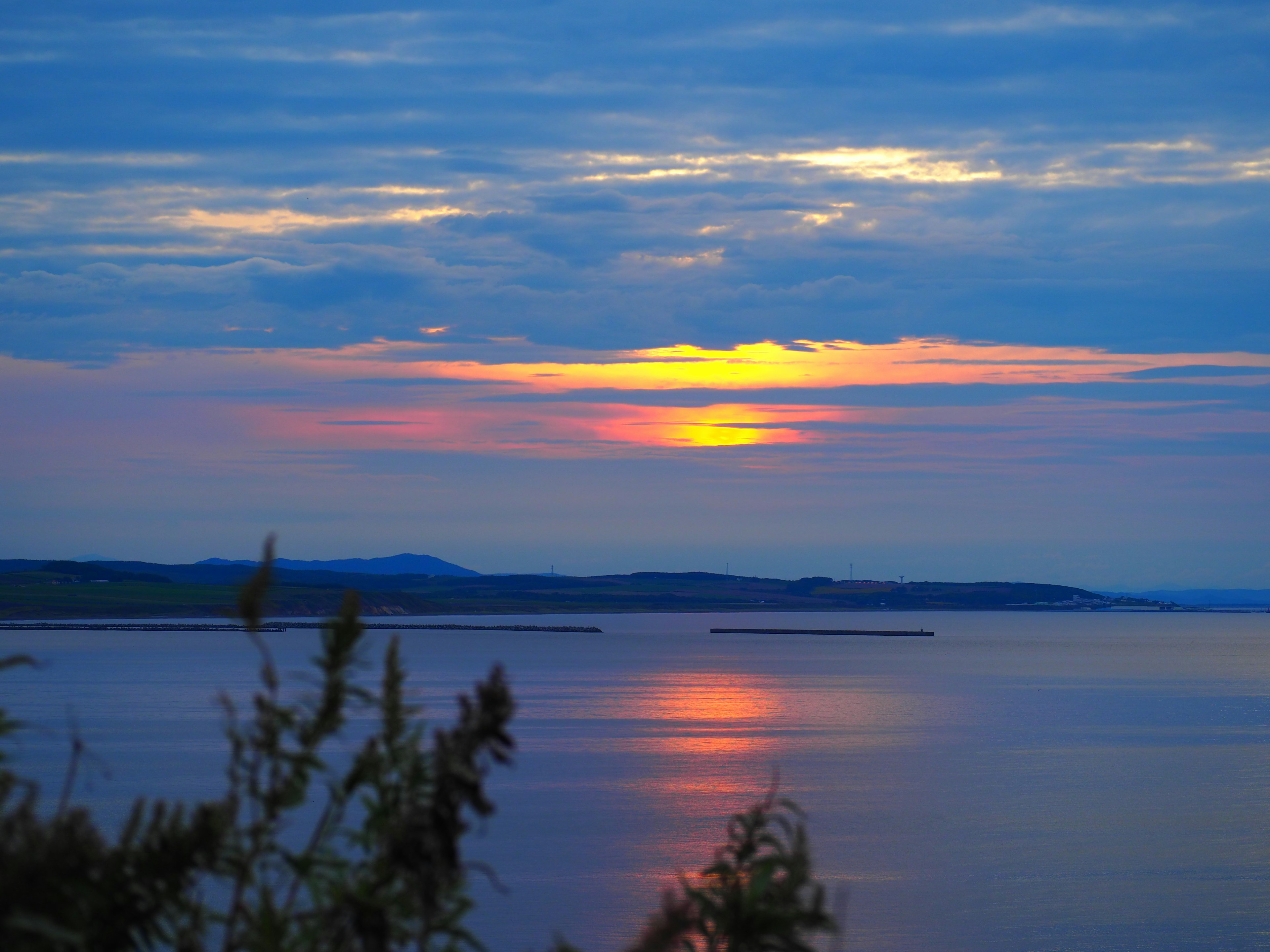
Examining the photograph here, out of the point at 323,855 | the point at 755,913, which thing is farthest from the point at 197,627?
the point at 755,913

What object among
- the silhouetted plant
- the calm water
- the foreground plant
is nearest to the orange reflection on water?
the calm water

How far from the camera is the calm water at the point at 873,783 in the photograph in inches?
1142

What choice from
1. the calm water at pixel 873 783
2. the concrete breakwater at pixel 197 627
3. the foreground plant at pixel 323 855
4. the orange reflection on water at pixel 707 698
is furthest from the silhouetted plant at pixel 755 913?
the concrete breakwater at pixel 197 627

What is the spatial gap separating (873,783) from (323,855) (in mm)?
44703

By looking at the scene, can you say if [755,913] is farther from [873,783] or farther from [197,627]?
[197,627]

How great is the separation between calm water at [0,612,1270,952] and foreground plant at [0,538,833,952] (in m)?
0.47

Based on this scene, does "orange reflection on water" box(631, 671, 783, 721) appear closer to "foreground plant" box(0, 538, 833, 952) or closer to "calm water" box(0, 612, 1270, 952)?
"calm water" box(0, 612, 1270, 952)

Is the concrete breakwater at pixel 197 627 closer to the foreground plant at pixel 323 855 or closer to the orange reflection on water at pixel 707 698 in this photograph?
the orange reflection on water at pixel 707 698

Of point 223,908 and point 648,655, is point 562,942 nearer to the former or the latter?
point 223,908

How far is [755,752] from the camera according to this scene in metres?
55.8

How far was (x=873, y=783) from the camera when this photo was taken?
160 ft

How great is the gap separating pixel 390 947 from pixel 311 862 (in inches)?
19.9

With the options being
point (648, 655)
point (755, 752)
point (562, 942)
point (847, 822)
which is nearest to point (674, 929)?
point (562, 942)

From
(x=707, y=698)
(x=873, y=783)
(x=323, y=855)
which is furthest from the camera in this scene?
(x=707, y=698)
